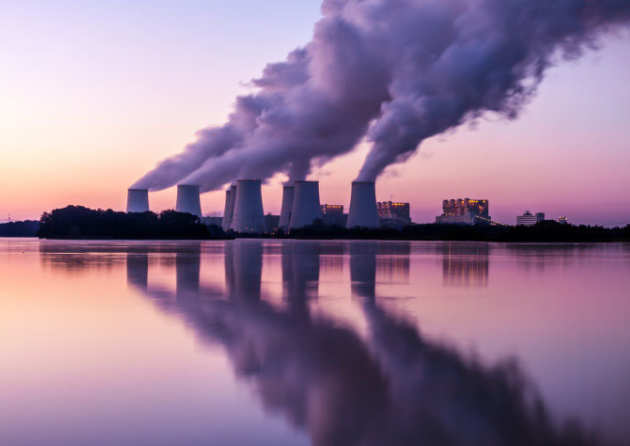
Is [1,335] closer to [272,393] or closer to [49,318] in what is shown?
[49,318]

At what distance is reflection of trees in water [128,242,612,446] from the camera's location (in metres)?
3.42

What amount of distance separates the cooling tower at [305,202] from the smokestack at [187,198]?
10.8 metres

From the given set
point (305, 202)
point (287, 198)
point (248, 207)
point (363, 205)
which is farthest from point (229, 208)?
point (363, 205)

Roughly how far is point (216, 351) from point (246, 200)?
5824cm

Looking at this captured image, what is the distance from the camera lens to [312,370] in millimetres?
4859

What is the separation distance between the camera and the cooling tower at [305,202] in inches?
2532

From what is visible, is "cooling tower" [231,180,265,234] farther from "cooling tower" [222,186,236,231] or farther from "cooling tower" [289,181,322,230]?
"cooling tower" [222,186,236,231]

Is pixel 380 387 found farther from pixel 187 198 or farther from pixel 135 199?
pixel 135 199

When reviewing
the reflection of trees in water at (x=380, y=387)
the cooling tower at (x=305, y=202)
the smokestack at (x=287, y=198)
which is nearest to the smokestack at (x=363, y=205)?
the cooling tower at (x=305, y=202)

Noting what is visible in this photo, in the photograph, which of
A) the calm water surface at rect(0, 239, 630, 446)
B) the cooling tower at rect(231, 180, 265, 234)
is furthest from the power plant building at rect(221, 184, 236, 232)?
the calm water surface at rect(0, 239, 630, 446)

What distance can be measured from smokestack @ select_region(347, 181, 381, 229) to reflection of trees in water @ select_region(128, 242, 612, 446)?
49.0 meters

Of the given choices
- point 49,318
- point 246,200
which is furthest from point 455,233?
point 49,318

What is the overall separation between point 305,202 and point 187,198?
12898 mm

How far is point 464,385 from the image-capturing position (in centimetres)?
439
